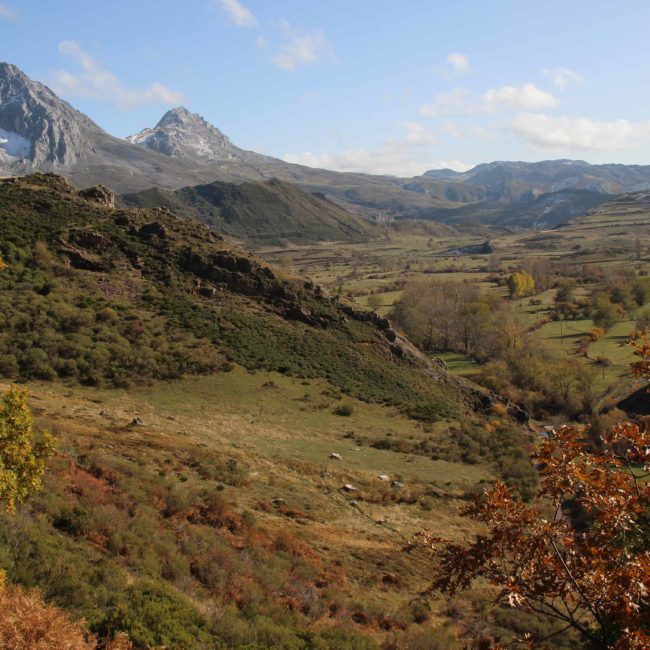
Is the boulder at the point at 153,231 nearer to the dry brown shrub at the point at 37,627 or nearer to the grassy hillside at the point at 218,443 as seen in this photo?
the grassy hillside at the point at 218,443

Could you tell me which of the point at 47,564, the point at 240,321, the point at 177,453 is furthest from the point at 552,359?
the point at 47,564

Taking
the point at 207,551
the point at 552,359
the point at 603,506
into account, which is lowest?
the point at 552,359

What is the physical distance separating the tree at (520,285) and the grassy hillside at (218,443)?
248 feet

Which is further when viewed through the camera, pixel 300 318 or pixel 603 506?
pixel 300 318

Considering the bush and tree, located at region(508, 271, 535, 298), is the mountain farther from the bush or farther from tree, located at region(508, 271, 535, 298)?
tree, located at region(508, 271, 535, 298)

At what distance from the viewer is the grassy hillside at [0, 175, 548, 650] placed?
40.1 feet

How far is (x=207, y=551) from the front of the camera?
14.6 metres

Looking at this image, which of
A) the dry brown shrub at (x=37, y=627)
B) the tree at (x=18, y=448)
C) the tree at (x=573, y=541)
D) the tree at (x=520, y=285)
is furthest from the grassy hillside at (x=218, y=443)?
the tree at (x=520, y=285)

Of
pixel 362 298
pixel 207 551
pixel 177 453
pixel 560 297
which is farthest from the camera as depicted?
pixel 362 298

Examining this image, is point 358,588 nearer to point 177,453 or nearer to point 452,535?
point 452,535

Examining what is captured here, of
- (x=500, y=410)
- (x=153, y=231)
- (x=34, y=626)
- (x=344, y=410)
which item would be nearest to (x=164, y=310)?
(x=153, y=231)

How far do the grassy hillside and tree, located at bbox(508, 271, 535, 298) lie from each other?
75.7 metres

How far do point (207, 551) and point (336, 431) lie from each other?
2182 cm

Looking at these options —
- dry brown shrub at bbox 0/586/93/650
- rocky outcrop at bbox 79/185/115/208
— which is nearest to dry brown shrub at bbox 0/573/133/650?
dry brown shrub at bbox 0/586/93/650
